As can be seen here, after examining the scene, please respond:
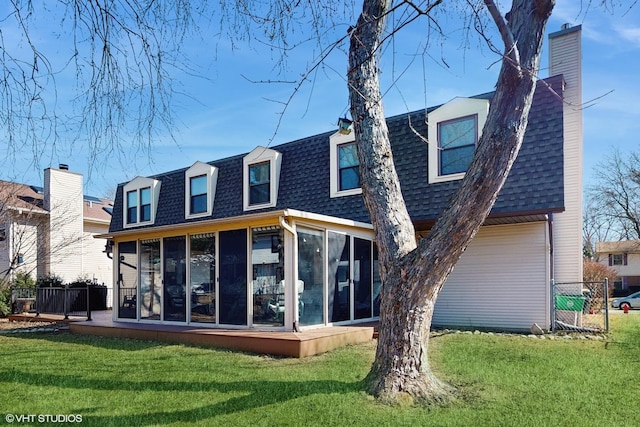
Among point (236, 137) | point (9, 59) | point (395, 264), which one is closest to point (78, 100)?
point (9, 59)

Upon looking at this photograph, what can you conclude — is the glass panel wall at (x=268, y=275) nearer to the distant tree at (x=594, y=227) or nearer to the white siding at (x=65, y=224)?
the white siding at (x=65, y=224)

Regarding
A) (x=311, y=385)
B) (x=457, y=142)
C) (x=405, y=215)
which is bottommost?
(x=311, y=385)

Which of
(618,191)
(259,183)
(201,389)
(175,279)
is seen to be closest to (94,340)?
(175,279)

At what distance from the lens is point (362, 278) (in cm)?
981

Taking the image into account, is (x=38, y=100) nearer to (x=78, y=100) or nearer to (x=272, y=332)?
(x=78, y=100)

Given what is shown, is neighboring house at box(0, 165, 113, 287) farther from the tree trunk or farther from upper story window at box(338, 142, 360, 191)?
the tree trunk

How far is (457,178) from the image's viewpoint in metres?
9.99

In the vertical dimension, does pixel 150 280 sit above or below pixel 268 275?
below

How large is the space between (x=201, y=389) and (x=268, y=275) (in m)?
3.44

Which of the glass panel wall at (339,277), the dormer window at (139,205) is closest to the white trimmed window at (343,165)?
the glass panel wall at (339,277)

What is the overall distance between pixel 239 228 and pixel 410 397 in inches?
202

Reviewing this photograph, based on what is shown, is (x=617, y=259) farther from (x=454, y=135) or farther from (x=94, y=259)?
(x=94, y=259)

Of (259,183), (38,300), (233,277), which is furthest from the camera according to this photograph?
(259,183)

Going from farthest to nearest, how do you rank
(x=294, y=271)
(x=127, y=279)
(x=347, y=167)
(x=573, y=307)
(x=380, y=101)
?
(x=347, y=167), (x=127, y=279), (x=573, y=307), (x=294, y=271), (x=380, y=101)
